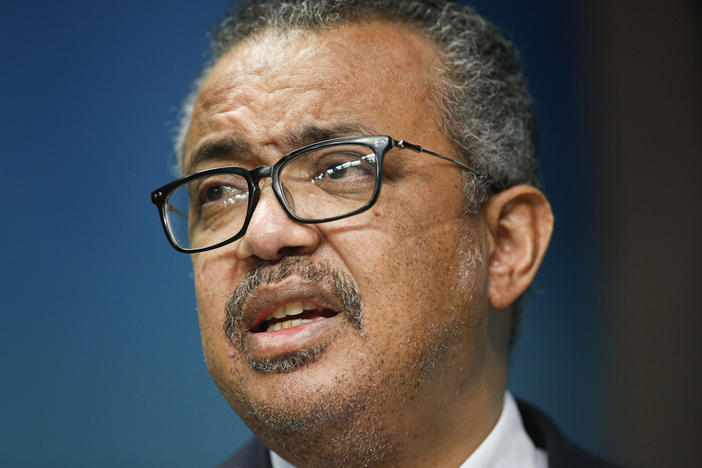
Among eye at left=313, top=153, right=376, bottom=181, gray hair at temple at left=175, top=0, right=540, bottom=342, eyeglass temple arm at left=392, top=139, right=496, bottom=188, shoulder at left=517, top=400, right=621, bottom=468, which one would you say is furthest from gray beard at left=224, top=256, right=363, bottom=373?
shoulder at left=517, top=400, right=621, bottom=468

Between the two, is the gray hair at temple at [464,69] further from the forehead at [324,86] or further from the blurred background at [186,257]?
the blurred background at [186,257]

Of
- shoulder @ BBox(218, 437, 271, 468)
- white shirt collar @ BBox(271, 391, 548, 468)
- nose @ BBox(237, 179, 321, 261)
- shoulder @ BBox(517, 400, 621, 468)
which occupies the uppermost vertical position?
nose @ BBox(237, 179, 321, 261)

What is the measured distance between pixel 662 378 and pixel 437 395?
5.83 feet

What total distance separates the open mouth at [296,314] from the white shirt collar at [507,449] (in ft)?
1.70

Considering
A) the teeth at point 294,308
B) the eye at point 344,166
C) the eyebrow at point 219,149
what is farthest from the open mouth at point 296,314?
the eyebrow at point 219,149

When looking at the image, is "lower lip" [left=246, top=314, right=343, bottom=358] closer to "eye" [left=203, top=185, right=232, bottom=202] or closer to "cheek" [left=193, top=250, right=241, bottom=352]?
"cheek" [left=193, top=250, right=241, bottom=352]

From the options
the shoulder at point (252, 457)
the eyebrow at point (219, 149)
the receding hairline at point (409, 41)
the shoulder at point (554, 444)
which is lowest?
the shoulder at point (554, 444)

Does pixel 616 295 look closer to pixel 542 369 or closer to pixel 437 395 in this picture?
pixel 542 369

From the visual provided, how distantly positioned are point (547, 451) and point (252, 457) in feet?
2.85

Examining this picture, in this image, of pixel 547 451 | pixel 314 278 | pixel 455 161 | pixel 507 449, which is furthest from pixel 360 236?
pixel 547 451

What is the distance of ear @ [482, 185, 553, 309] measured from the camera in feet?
5.97

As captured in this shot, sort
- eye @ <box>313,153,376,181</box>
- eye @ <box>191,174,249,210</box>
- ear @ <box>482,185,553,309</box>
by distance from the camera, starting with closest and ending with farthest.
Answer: eye @ <box>313,153,376,181</box>, eye @ <box>191,174,249,210</box>, ear @ <box>482,185,553,309</box>

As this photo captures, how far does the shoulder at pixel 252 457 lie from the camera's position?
1.90 meters

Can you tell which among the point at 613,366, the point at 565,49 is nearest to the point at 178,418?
the point at 613,366
